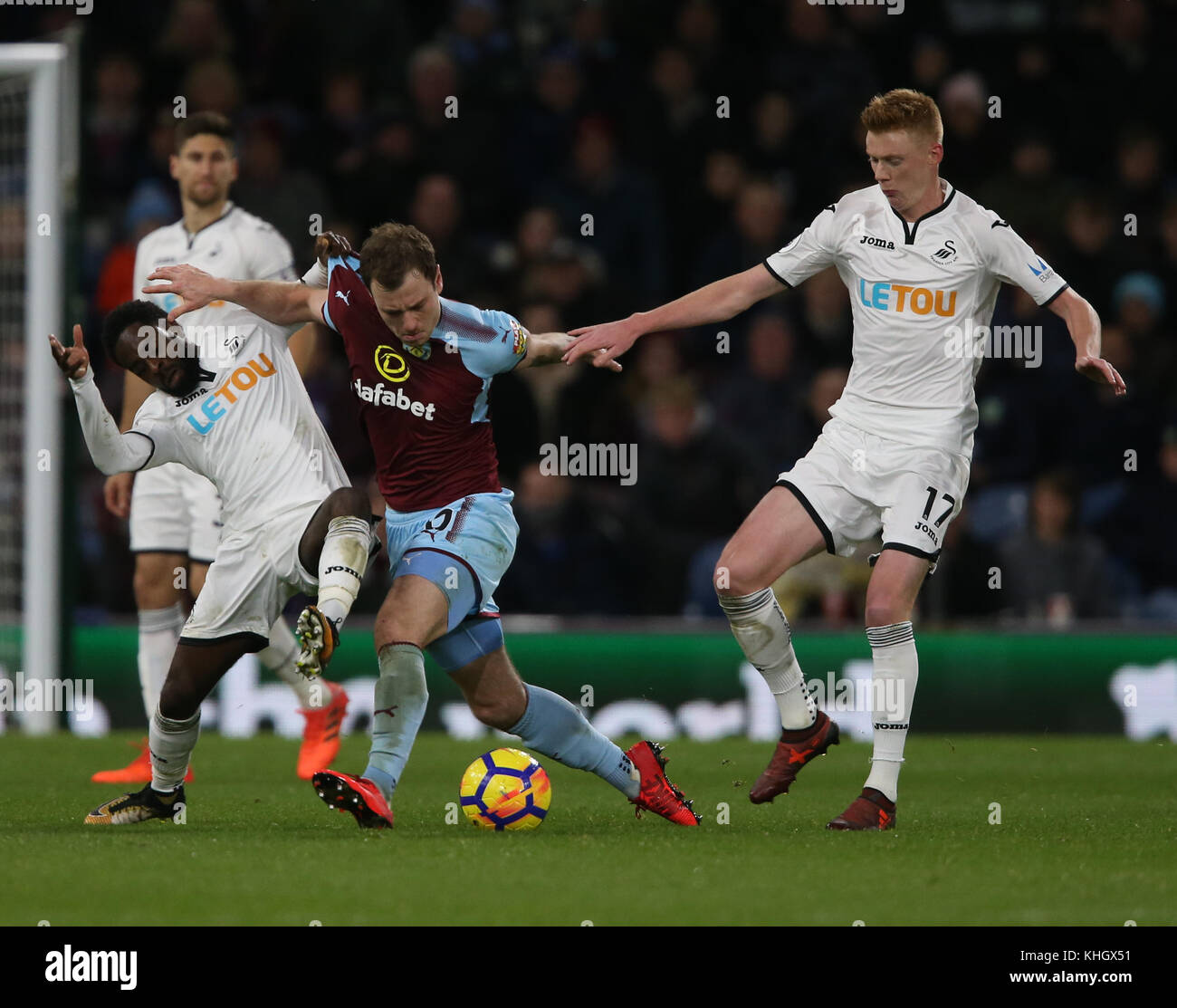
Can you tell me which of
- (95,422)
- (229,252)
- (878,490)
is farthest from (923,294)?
(229,252)

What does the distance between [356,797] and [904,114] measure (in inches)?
115

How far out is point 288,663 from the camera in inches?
332

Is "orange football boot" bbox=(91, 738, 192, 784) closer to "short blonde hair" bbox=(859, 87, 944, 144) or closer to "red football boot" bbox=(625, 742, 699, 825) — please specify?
"red football boot" bbox=(625, 742, 699, 825)

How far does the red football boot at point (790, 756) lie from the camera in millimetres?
6734

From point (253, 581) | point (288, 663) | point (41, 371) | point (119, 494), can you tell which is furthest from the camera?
point (41, 371)

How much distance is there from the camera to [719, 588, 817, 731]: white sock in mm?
6688

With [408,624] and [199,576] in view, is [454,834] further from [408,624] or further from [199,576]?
[199,576]

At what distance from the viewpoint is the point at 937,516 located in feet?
21.6

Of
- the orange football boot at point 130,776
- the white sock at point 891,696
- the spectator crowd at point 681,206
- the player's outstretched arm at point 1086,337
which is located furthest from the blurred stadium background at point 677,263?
the player's outstretched arm at point 1086,337

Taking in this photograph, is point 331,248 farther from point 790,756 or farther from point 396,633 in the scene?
point 790,756

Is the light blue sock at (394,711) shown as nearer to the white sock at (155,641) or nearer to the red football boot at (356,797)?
the red football boot at (356,797)

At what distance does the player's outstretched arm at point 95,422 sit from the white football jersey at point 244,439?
0.11 metres

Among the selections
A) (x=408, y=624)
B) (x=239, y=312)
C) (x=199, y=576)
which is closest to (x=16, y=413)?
(x=199, y=576)

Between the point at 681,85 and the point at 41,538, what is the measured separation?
19.0 ft
